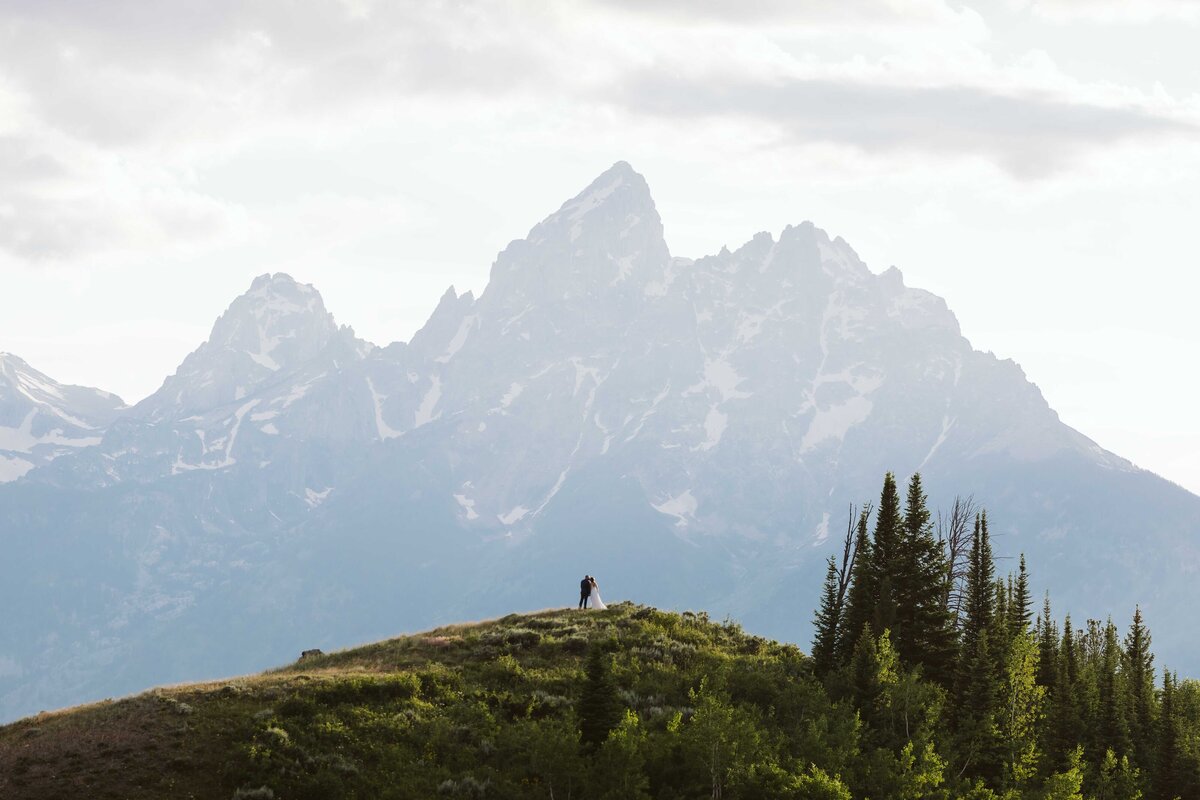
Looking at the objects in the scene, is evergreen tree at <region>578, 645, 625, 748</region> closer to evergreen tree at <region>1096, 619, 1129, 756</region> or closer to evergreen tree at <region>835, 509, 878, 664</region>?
evergreen tree at <region>835, 509, 878, 664</region>

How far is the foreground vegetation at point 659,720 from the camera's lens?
55.3 metres

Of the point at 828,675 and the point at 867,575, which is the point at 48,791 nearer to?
the point at 828,675

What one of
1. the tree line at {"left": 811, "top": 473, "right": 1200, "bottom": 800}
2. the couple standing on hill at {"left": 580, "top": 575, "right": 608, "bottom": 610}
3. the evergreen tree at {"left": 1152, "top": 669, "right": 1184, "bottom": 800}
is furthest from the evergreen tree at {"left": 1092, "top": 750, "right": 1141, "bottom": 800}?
the couple standing on hill at {"left": 580, "top": 575, "right": 608, "bottom": 610}

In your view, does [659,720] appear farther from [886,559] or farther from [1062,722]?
[1062,722]

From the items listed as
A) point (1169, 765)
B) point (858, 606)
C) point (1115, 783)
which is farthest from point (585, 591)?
point (1169, 765)

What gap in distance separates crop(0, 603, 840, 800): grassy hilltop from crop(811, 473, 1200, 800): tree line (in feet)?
12.3

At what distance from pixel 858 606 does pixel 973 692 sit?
381 inches

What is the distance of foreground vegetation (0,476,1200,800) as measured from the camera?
2176 inches

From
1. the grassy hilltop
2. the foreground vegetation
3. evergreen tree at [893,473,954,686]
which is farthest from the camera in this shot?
evergreen tree at [893,473,954,686]

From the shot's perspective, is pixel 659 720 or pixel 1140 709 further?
pixel 1140 709

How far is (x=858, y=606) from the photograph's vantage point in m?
81.1

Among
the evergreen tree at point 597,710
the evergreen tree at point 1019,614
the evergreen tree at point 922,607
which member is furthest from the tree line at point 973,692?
the evergreen tree at point 597,710

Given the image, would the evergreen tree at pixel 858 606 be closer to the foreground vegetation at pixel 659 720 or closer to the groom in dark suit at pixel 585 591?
the foreground vegetation at pixel 659 720

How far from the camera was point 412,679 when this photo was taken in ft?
217
